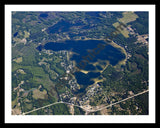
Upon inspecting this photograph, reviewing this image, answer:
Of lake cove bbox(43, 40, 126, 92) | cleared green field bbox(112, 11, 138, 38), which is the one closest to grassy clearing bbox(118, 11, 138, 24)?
cleared green field bbox(112, 11, 138, 38)

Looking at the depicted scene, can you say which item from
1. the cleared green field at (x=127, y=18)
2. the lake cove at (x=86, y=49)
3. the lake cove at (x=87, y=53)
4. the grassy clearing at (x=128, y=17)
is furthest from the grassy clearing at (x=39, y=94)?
the grassy clearing at (x=128, y=17)

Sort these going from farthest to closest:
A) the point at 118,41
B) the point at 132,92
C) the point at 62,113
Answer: the point at 118,41 → the point at 132,92 → the point at 62,113

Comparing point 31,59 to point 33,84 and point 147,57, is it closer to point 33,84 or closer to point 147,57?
point 33,84

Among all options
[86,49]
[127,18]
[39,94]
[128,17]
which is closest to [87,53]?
[86,49]

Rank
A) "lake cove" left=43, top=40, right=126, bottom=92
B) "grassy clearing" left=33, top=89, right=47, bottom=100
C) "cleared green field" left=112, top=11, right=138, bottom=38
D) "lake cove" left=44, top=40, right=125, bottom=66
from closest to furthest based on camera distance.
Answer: "grassy clearing" left=33, top=89, right=47, bottom=100 < "lake cove" left=43, top=40, right=126, bottom=92 < "lake cove" left=44, top=40, right=125, bottom=66 < "cleared green field" left=112, top=11, right=138, bottom=38

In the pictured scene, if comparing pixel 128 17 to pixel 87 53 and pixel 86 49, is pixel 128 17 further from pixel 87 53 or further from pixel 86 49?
pixel 87 53

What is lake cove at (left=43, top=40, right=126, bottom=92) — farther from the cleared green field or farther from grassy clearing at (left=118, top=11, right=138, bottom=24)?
grassy clearing at (left=118, top=11, right=138, bottom=24)

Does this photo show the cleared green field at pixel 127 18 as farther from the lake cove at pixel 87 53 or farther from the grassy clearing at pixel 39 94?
the grassy clearing at pixel 39 94

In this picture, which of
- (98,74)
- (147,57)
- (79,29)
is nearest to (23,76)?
(98,74)
